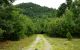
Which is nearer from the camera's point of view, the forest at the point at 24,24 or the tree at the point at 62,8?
the forest at the point at 24,24

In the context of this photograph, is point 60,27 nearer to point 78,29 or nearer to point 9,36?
point 78,29

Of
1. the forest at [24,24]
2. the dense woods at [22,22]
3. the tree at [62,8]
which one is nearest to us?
the dense woods at [22,22]

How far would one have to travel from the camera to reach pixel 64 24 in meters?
70.8

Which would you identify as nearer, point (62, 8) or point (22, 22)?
point (22, 22)

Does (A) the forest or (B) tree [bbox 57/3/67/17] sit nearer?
(A) the forest

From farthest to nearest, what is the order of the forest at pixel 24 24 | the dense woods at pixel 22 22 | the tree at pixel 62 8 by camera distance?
1. the tree at pixel 62 8
2. the forest at pixel 24 24
3. the dense woods at pixel 22 22

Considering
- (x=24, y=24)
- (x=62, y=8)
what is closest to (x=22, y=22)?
(x=24, y=24)

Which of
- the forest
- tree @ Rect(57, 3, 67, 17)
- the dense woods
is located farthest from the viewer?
tree @ Rect(57, 3, 67, 17)

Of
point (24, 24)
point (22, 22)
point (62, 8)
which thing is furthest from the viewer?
point (62, 8)

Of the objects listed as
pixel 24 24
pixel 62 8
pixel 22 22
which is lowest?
pixel 24 24

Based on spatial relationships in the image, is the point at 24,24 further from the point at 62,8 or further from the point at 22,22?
the point at 62,8

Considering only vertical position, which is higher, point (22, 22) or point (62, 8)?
point (62, 8)

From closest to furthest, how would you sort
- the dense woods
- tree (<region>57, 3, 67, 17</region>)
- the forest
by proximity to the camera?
the dense woods, the forest, tree (<region>57, 3, 67, 17</region>)

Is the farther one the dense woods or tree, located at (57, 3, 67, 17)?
tree, located at (57, 3, 67, 17)
